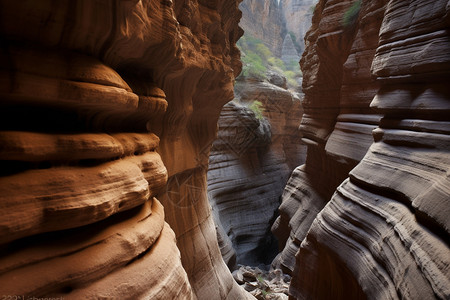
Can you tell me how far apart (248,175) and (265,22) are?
71.3 feet

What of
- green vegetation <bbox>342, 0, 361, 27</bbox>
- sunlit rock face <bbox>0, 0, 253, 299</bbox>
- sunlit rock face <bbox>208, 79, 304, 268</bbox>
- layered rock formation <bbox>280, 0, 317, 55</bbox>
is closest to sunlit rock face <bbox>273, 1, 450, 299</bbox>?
sunlit rock face <bbox>0, 0, 253, 299</bbox>

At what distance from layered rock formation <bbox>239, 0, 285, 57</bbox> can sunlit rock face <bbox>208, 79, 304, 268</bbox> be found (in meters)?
12.9

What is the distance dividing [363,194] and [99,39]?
3.19 metres

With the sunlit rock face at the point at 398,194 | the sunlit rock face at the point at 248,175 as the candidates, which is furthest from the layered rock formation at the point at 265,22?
the sunlit rock face at the point at 398,194

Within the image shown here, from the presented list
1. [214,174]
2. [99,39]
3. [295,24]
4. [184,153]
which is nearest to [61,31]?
[99,39]

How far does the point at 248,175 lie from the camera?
42.4 feet

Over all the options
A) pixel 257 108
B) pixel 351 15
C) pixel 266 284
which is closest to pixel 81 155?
pixel 266 284

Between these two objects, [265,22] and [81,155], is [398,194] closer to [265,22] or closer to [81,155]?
[81,155]

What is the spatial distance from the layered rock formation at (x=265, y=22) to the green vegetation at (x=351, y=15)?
1855cm

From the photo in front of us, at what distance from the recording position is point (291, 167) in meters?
16.7

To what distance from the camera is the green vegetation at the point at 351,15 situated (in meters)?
7.14

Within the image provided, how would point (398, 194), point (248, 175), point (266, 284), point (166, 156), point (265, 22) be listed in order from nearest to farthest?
point (398, 194)
point (166, 156)
point (266, 284)
point (248, 175)
point (265, 22)

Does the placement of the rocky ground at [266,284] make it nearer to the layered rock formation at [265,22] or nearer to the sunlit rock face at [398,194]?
the sunlit rock face at [398,194]

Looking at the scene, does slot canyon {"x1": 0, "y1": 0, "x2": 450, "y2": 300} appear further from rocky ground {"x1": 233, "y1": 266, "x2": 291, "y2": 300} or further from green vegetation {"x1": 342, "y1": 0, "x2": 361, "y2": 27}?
green vegetation {"x1": 342, "y1": 0, "x2": 361, "y2": 27}
